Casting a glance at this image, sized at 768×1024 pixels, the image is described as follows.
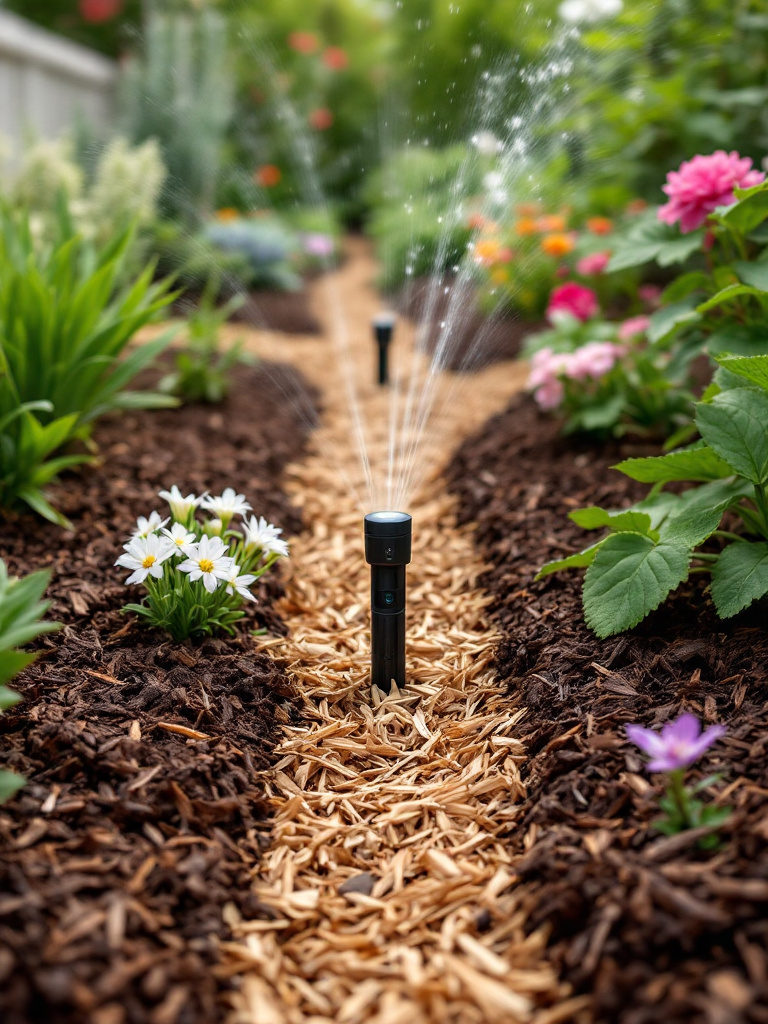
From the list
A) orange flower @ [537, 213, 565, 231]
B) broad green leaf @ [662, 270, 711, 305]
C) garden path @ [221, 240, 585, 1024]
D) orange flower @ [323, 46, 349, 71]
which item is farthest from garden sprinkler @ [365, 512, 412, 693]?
orange flower @ [323, 46, 349, 71]

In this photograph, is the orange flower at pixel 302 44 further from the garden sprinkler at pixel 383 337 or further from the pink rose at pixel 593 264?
the pink rose at pixel 593 264

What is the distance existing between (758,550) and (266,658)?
3.84 feet

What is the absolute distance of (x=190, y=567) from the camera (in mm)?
1720

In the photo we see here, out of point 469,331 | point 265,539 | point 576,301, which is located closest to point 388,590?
point 265,539

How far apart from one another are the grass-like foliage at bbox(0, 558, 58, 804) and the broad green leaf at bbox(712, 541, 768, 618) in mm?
1312

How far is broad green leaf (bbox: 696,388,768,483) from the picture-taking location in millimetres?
1663

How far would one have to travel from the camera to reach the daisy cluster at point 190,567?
1.73 meters

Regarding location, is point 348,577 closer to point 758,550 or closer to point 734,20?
point 758,550

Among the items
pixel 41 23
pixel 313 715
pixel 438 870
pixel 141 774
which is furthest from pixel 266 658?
pixel 41 23

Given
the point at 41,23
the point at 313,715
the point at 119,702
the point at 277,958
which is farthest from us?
the point at 41,23

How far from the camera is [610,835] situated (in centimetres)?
131

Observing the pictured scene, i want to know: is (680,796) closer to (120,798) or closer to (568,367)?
(120,798)

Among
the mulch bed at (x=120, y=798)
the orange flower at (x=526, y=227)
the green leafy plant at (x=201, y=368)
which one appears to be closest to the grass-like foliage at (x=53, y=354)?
the mulch bed at (x=120, y=798)

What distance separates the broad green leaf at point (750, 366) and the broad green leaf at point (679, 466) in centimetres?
19
